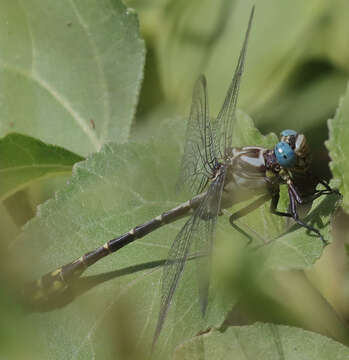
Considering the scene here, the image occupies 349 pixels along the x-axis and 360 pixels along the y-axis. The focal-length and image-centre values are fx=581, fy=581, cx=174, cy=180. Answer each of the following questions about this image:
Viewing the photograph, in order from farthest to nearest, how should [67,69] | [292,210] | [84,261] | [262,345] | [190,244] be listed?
[67,69] < [292,210] < [84,261] < [190,244] < [262,345]

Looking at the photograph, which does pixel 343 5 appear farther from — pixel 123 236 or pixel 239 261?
pixel 239 261

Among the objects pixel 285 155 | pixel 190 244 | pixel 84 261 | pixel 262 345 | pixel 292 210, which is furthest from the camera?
pixel 285 155

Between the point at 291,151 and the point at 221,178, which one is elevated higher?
the point at 291,151

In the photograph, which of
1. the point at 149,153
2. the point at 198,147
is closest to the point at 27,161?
the point at 149,153

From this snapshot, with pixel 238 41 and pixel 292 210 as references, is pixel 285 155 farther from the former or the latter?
pixel 238 41

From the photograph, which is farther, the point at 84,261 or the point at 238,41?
the point at 238,41

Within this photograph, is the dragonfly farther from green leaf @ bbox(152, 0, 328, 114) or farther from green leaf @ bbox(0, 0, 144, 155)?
green leaf @ bbox(152, 0, 328, 114)

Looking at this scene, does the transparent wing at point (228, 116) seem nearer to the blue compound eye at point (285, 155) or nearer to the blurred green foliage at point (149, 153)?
the blurred green foliage at point (149, 153)
